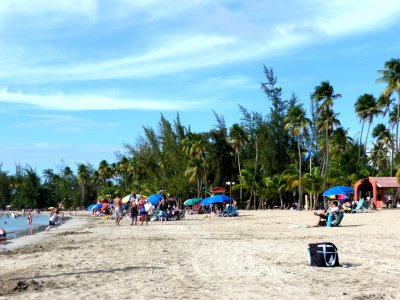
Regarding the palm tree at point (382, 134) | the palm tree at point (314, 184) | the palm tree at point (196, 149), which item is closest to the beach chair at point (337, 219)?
the palm tree at point (314, 184)

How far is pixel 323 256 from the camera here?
8.56 m

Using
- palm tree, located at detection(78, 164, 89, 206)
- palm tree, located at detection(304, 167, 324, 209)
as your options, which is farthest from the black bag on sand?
palm tree, located at detection(78, 164, 89, 206)

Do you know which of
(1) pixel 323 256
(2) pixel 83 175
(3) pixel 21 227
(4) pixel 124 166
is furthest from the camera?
(2) pixel 83 175

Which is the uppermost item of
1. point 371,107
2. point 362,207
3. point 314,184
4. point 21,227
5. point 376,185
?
point 371,107

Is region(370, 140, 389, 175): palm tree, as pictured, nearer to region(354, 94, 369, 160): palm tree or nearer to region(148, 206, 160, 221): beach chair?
region(354, 94, 369, 160): palm tree

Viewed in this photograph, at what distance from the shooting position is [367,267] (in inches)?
337

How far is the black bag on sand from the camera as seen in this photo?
8.58m

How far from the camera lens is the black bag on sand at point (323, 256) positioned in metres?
8.58

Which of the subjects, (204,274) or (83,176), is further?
(83,176)

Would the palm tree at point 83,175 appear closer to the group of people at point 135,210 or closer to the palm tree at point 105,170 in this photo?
the palm tree at point 105,170

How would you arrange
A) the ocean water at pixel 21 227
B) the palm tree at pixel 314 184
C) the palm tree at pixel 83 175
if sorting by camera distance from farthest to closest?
the palm tree at pixel 83 175
the palm tree at pixel 314 184
the ocean water at pixel 21 227

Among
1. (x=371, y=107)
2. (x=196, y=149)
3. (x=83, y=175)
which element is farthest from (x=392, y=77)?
(x=83, y=175)

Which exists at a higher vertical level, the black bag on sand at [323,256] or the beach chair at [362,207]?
the beach chair at [362,207]

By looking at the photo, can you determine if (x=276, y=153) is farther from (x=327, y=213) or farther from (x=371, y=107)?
(x=327, y=213)
